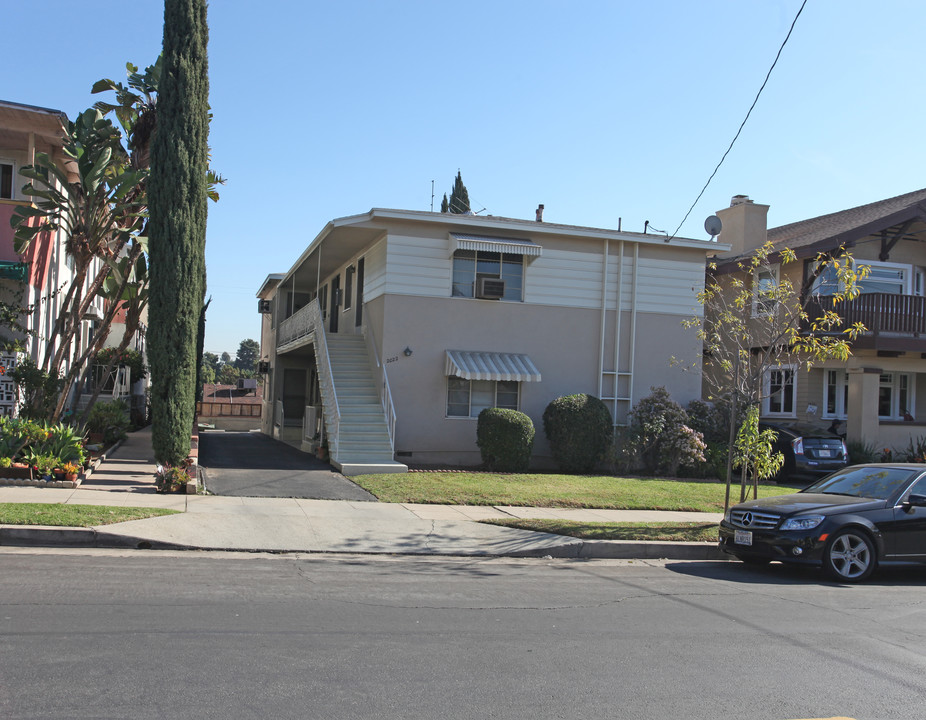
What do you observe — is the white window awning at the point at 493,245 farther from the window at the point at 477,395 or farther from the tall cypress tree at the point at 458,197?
the tall cypress tree at the point at 458,197

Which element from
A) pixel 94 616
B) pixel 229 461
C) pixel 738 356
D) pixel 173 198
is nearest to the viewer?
pixel 94 616

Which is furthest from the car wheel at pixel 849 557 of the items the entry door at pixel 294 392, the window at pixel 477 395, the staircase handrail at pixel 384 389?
the entry door at pixel 294 392

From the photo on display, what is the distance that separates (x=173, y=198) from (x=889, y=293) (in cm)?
1813

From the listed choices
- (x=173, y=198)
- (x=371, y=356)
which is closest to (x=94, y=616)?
(x=173, y=198)

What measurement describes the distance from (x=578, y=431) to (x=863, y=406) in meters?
8.51

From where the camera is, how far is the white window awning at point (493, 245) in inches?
724

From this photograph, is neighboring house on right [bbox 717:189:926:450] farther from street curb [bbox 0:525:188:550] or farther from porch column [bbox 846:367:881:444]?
street curb [bbox 0:525:188:550]

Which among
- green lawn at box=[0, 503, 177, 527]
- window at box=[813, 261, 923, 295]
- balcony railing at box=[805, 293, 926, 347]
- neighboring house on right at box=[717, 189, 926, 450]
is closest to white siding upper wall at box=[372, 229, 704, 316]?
neighboring house on right at box=[717, 189, 926, 450]

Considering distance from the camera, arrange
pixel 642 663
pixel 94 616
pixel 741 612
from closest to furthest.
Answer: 1. pixel 642 663
2. pixel 94 616
3. pixel 741 612

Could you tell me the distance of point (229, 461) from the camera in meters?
17.4

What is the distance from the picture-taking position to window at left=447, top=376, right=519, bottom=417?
18938 millimetres

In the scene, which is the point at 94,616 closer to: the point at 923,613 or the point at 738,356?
the point at 923,613

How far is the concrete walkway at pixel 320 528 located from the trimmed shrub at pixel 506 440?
3818 millimetres

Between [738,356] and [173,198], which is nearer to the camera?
[738,356]
